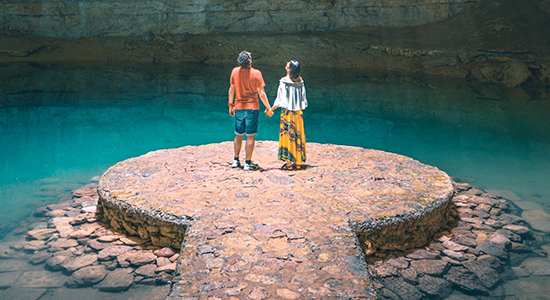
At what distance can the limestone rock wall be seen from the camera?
880 inches

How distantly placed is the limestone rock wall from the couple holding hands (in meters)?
17.5

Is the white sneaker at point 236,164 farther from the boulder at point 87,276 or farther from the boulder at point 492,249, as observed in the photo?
the boulder at point 492,249

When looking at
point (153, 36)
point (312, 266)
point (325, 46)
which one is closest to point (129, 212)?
point (312, 266)

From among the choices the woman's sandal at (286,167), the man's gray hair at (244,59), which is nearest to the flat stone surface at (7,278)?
the woman's sandal at (286,167)

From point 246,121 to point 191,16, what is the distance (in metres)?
18.4

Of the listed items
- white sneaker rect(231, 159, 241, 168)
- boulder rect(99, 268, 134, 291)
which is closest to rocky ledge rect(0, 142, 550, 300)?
boulder rect(99, 268, 134, 291)

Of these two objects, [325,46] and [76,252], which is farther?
[325,46]

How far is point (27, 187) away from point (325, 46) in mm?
16401

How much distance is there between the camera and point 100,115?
1274 centimetres

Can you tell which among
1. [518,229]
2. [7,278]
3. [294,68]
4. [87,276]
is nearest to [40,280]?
[7,278]

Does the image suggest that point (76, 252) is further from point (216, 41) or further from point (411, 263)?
point (216, 41)

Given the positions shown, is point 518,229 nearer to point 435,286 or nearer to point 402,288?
point 435,286

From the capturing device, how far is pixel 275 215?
189 inches

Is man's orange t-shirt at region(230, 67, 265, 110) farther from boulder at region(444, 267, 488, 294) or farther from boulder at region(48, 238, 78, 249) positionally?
boulder at region(444, 267, 488, 294)
